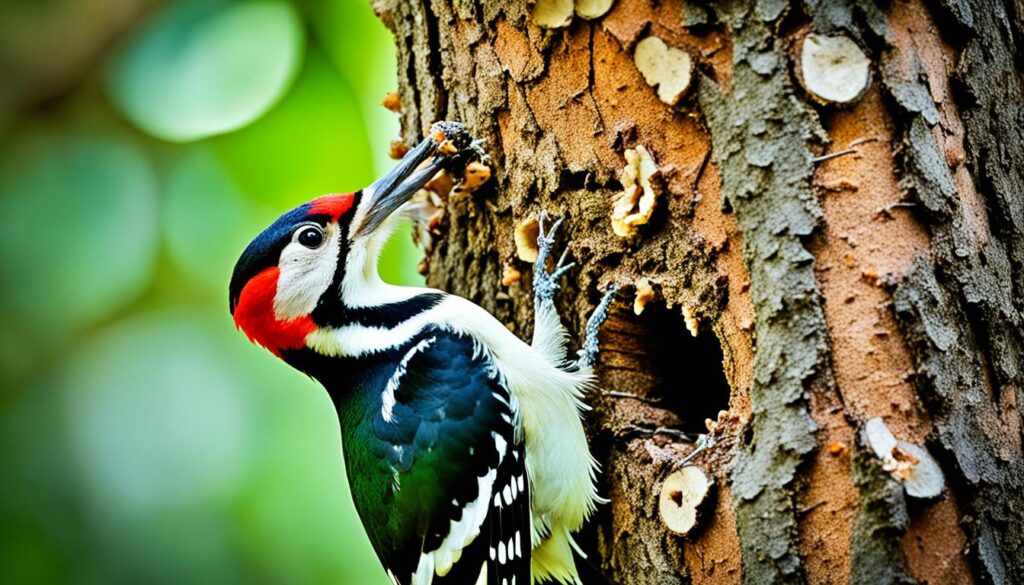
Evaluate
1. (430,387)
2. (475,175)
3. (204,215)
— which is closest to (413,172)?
(475,175)

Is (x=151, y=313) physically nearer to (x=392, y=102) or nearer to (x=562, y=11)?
(x=392, y=102)

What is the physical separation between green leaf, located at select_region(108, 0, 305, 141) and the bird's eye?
39.4 inches

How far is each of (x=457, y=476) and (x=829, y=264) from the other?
1.02 metres

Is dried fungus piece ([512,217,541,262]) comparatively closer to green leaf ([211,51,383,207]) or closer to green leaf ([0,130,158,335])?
green leaf ([211,51,383,207])

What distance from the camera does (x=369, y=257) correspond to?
2.79 meters

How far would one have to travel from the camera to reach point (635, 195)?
2295mm

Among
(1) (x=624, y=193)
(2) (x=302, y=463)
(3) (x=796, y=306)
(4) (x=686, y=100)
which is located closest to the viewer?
(3) (x=796, y=306)

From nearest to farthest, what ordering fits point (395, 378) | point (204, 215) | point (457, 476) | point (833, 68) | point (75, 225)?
point (833, 68)
point (457, 476)
point (395, 378)
point (204, 215)
point (75, 225)

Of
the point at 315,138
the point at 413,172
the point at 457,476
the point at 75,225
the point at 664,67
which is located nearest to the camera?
the point at 664,67

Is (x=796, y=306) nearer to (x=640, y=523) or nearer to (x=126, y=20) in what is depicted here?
(x=640, y=523)

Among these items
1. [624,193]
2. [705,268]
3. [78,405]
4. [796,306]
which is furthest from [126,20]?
→ [796,306]

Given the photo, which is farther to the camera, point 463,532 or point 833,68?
point 463,532

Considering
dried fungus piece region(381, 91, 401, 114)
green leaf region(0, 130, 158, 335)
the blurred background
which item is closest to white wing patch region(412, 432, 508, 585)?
dried fungus piece region(381, 91, 401, 114)

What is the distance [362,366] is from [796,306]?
1.20 meters
